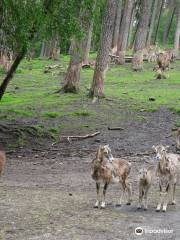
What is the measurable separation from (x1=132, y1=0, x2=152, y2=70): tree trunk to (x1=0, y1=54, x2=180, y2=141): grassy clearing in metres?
0.81

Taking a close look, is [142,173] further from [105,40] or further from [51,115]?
[105,40]

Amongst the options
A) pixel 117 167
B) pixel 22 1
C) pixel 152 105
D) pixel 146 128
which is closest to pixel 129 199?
pixel 117 167

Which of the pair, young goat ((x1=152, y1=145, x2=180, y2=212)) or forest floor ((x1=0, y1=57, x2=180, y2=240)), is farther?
young goat ((x1=152, y1=145, x2=180, y2=212))

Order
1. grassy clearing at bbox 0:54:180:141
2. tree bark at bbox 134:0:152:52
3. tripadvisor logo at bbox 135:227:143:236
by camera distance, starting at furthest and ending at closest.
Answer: tree bark at bbox 134:0:152:52, grassy clearing at bbox 0:54:180:141, tripadvisor logo at bbox 135:227:143:236

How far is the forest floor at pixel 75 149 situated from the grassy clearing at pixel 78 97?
0.15 ft

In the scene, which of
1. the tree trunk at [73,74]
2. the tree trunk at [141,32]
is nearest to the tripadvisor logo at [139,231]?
the tree trunk at [73,74]

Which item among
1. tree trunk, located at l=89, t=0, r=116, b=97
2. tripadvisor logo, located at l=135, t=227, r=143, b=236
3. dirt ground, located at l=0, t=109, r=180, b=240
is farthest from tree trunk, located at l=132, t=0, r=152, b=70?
tripadvisor logo, located at l=135, t=227, r=143, b=236

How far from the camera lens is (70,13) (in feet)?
72.6

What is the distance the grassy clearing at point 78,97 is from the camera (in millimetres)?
27156

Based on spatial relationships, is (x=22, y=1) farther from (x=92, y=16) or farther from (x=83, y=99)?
(x=83, y=99)

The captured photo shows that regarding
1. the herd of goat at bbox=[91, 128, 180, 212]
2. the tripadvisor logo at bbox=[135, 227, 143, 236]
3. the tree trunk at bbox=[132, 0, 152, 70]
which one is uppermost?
the tree trunk at bbox=[132, 0, 152, 70]

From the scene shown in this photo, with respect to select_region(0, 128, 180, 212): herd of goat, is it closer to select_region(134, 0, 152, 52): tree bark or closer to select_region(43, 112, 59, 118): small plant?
select_region(43, 112, 59, 118): small plant

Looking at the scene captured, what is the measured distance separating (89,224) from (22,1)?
1098 cm

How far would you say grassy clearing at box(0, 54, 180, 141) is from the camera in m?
27.2
